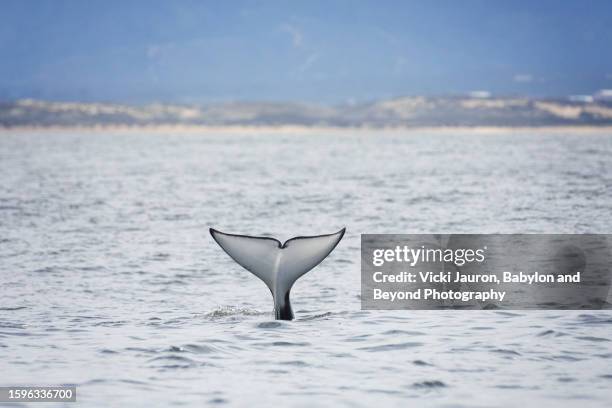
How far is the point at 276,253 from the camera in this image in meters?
13.8

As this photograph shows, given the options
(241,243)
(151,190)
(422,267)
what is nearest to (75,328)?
(241,243)

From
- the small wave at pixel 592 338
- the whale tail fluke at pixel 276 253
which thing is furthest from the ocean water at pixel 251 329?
the whale tail fluke at pixel 276 253

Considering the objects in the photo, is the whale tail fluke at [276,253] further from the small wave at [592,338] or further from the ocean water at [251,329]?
the small wave at [592,338]

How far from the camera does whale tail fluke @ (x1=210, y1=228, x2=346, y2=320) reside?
44.7 ft

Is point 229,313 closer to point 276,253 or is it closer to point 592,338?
point 276,253

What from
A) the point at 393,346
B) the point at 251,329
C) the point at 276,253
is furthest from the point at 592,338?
the point at 251,329

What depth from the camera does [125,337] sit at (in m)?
14.7

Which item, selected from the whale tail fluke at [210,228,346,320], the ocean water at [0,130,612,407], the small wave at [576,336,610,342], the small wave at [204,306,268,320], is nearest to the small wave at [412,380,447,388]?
the ocean water at [0,130,612,407]

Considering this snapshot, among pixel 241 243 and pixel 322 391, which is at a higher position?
pixel 241 243

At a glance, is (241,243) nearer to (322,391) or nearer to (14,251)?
(322,391)

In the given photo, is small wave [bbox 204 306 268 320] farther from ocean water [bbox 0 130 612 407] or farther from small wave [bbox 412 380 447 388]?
small wave [bbox 412 380 447 388]

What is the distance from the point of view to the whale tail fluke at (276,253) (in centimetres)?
1363

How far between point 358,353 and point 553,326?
331cm

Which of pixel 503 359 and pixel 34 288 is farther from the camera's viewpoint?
pixel 34 288
